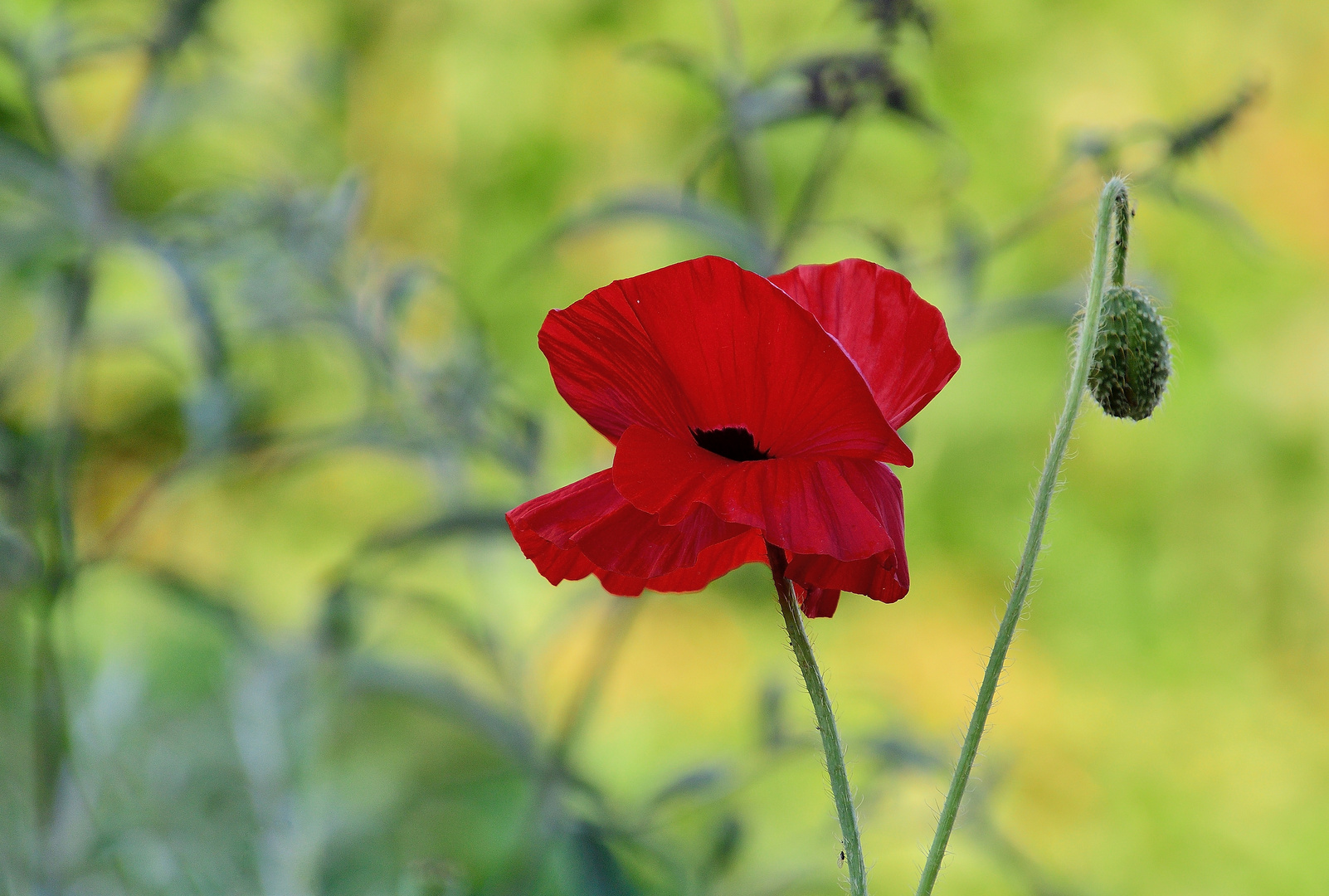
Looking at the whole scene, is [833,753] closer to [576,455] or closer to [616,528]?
[616,528]

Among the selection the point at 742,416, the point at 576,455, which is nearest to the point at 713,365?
the point at 742,416

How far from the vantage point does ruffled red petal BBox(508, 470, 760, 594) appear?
0.22 metres

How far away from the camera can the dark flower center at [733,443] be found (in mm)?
235

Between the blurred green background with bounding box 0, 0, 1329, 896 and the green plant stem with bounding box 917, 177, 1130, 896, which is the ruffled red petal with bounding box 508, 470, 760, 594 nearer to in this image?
the green plant stem with bounding box 917, 177, 1130, 896

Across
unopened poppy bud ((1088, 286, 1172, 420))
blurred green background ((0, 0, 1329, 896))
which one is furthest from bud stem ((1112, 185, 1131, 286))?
blurred green background ((0, 0, 1329, 896))

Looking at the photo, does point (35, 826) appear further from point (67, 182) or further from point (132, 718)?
point (67, 182)

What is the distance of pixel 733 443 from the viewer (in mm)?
237

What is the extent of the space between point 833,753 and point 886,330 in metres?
0.08

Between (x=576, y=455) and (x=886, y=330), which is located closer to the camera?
(x=886, y=330)

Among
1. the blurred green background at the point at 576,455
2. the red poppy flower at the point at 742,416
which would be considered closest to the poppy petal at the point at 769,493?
the red poppy flower at the point at 742,416

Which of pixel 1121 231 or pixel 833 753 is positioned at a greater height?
pixel 1121 231

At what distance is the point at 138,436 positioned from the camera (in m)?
1.50

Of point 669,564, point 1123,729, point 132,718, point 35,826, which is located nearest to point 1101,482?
point 1123,729

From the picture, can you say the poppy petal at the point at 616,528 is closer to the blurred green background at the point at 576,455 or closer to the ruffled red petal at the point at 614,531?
the ruffled red petal at the point at 614,531
